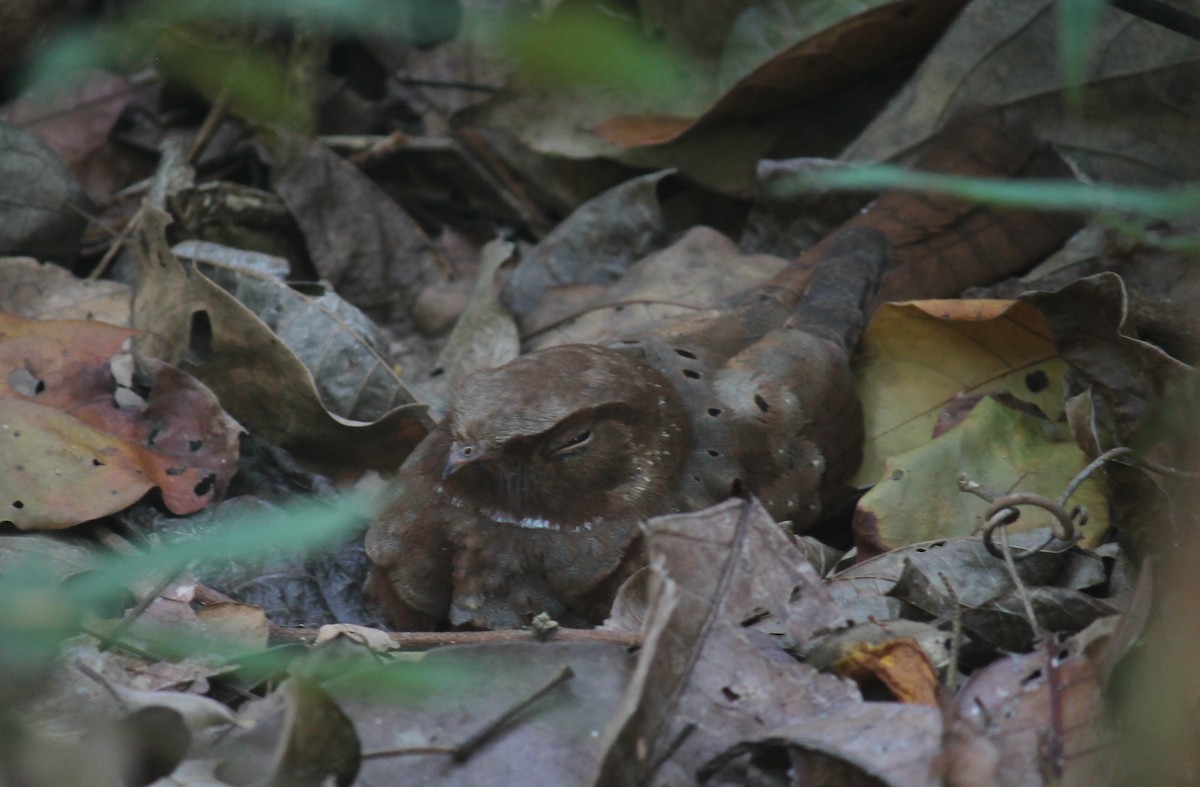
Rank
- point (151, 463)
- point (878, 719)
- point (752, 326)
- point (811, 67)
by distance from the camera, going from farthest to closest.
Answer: point (811, 67) → point (752, 326) → point (151, 463) → point (878, 719)

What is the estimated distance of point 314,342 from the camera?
3.95 m

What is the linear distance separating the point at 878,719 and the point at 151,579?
1772mm

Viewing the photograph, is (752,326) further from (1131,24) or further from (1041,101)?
(1131,24)

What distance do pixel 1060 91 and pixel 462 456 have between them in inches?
102

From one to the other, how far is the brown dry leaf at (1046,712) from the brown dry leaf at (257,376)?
6.23ft

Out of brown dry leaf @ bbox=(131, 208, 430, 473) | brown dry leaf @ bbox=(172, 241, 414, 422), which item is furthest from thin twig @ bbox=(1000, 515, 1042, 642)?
brown dry leaf @ bbox=(172, 241, 414, 422)

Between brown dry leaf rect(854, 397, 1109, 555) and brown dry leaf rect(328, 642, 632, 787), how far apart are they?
112cm

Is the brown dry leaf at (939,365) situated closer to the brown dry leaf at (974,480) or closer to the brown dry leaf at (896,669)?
the brown dry leaf at (974,480)

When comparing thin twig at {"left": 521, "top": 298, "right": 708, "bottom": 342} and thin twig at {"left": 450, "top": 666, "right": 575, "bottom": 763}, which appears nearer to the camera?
thin twig at {"left": 450, "top": 666, "right": 575, "bottom": 763}

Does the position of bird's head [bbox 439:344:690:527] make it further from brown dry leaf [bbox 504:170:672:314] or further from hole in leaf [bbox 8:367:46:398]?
brown dry leaf [bbox 504:170:672:314]

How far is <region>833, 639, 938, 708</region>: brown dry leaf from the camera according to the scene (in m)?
2.35

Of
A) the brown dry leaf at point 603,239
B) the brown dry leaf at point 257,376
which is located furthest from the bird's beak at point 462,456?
the brown dry leaf at point 603,239

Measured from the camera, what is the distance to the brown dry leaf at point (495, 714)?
2.19 m

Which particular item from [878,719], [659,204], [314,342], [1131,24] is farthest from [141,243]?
[1131,24]
